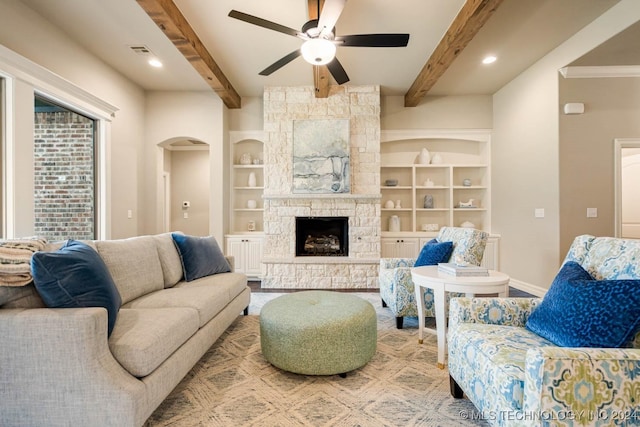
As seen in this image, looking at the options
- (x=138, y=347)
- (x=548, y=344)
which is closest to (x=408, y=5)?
(x=548, y=344)

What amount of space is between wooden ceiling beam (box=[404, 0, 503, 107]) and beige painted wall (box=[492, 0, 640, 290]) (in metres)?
1.29

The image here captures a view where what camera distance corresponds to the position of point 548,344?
1.48m

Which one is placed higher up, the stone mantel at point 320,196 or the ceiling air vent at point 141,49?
the ceiling air vent at point 141,49

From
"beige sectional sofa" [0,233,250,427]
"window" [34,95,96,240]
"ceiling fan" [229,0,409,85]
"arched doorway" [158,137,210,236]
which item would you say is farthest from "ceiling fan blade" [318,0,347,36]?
"arched doorway" [158,137,210,236]

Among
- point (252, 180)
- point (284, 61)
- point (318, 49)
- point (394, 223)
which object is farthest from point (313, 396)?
point (252, 180)

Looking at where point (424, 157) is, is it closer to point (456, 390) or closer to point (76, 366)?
point (456, 390)

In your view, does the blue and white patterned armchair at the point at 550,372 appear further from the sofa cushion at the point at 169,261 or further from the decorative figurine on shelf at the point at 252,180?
the decorative figurine on shelf at the point at 252,180

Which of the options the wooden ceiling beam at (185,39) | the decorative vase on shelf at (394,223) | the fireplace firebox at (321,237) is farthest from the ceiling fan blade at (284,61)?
the decorative vase on shelf at (394,223)

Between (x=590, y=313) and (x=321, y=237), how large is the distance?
3823mm

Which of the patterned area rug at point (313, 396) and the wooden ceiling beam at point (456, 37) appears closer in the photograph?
the patterned area rug at point (313, 396)

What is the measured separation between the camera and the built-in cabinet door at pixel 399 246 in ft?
16.0

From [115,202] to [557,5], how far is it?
17.6 ft

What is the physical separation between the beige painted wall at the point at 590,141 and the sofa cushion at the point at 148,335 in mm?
4148

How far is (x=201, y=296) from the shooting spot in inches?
89.6
